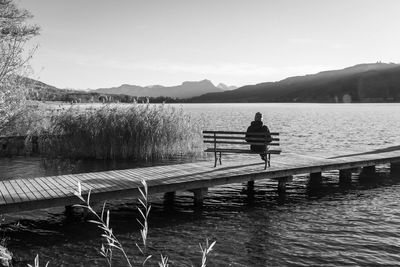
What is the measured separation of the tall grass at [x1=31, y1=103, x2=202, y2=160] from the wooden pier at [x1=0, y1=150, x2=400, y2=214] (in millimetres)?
6965

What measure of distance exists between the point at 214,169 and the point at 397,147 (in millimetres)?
13853

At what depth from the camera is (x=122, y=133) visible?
23328 mm

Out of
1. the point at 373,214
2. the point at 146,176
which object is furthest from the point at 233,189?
the point at 373,214

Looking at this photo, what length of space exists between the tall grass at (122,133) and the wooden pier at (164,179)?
697cm

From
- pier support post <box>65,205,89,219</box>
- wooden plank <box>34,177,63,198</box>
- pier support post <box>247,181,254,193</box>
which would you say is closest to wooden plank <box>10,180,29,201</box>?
wooden plank <box>34,177,63,198</box>

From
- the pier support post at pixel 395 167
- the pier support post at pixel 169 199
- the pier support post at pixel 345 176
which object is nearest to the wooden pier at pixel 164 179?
the pier support post at pixel 345 176

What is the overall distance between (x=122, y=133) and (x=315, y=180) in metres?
10.9

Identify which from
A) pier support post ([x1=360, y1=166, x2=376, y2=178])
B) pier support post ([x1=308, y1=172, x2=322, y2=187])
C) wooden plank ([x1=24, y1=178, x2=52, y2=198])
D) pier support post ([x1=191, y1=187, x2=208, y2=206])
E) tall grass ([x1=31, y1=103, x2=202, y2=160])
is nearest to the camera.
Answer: wooden plank ([x1=24, y1=178, x2=52, y2=198])

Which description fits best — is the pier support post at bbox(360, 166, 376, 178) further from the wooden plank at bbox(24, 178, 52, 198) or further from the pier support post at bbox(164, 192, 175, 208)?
the wooden plank at bbox(24, 178, 52, 198)

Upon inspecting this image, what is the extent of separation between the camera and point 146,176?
14.2 m

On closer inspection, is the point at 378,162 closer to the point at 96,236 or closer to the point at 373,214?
the point at 373,214

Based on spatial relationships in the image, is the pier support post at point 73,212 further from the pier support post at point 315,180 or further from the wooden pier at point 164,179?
the pier support post at point 315,180

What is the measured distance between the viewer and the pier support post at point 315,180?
58.8 ft

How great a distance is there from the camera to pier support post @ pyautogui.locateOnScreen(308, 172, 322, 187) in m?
17.9
